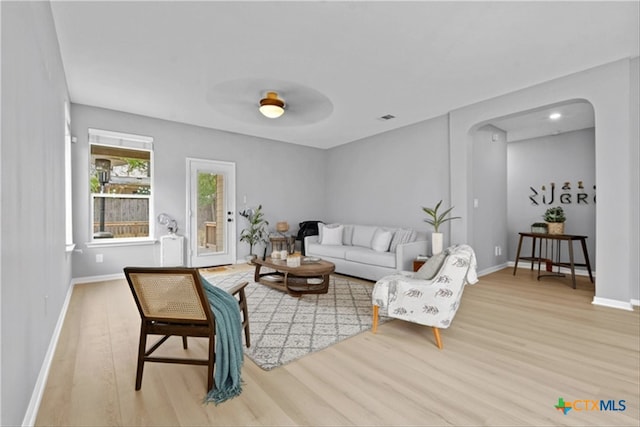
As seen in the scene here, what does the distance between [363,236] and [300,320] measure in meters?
2.75

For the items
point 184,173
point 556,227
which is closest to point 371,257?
point 556,227

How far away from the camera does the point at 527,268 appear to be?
5.63 meters

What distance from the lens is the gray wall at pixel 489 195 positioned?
5016 mm

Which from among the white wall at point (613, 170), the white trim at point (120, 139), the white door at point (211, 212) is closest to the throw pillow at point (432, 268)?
the white wall at point (613, 170)

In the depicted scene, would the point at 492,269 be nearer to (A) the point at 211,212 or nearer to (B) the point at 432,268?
(B) the point at 432,268

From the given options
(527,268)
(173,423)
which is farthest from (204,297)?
(527,268)

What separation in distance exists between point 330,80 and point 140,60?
2100mm

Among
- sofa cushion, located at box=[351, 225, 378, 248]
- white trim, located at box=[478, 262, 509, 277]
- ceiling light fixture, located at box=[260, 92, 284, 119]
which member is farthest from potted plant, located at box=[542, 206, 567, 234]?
ceiling light fixture, located at box=[260, 92, 284, 119]

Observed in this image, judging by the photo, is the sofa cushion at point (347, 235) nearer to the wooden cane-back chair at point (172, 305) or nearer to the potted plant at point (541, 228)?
the potted plant at point (541, 228)

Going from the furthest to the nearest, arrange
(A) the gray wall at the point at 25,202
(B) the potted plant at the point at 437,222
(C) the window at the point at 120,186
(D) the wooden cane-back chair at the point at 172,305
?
(C) the window at the point at 120,186
(B) the potted plant at the point at 437,222
(D) the wooden cane-back chair at the point at 172,305
(A) the gray wall at the point at 25,202

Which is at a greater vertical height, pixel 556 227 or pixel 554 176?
pixel 554 176

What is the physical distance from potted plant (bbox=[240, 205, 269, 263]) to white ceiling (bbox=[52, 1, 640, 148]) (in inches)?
89.0

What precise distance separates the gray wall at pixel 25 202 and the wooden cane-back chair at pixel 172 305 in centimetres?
49

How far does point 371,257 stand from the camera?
182 inches
